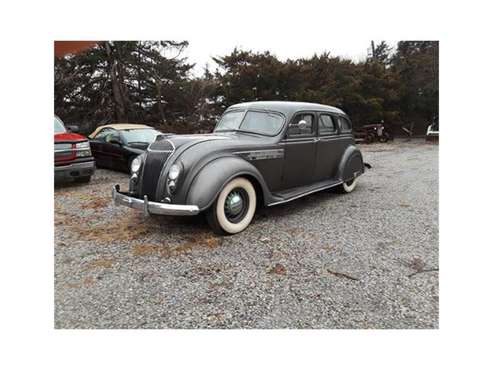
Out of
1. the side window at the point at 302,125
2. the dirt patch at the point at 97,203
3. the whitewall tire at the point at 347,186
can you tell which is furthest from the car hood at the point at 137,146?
the whitewall tire at the point at 347,186

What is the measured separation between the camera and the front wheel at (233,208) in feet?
10.6

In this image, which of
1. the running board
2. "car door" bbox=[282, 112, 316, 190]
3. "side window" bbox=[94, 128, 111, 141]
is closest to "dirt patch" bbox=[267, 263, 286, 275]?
the running board

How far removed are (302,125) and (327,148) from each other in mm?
862

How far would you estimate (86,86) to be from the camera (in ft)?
37.7

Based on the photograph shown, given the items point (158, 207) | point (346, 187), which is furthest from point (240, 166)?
point (346, 187)

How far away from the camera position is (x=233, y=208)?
3.44m

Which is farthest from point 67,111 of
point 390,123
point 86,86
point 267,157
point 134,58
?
point 390,123

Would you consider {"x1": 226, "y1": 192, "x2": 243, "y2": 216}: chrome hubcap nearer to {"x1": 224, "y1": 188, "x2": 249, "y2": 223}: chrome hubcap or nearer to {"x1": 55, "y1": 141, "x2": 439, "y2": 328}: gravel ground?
{"x1": 224, "y1": 188, "x2": 249, "y2": 223}: chrome hubcap

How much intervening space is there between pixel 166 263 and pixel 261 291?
972 mm

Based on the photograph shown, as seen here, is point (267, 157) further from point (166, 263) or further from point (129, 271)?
point (129, 271)

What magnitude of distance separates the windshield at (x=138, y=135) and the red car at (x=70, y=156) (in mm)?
1326

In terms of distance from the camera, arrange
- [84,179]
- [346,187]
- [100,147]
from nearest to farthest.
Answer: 1. [346,187]
2. [84,179]
3. [100,147]

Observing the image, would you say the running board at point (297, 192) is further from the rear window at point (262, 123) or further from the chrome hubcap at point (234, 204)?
the rear window at point (262, 123)

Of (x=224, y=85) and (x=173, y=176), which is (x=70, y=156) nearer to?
(x=173, y=176)
